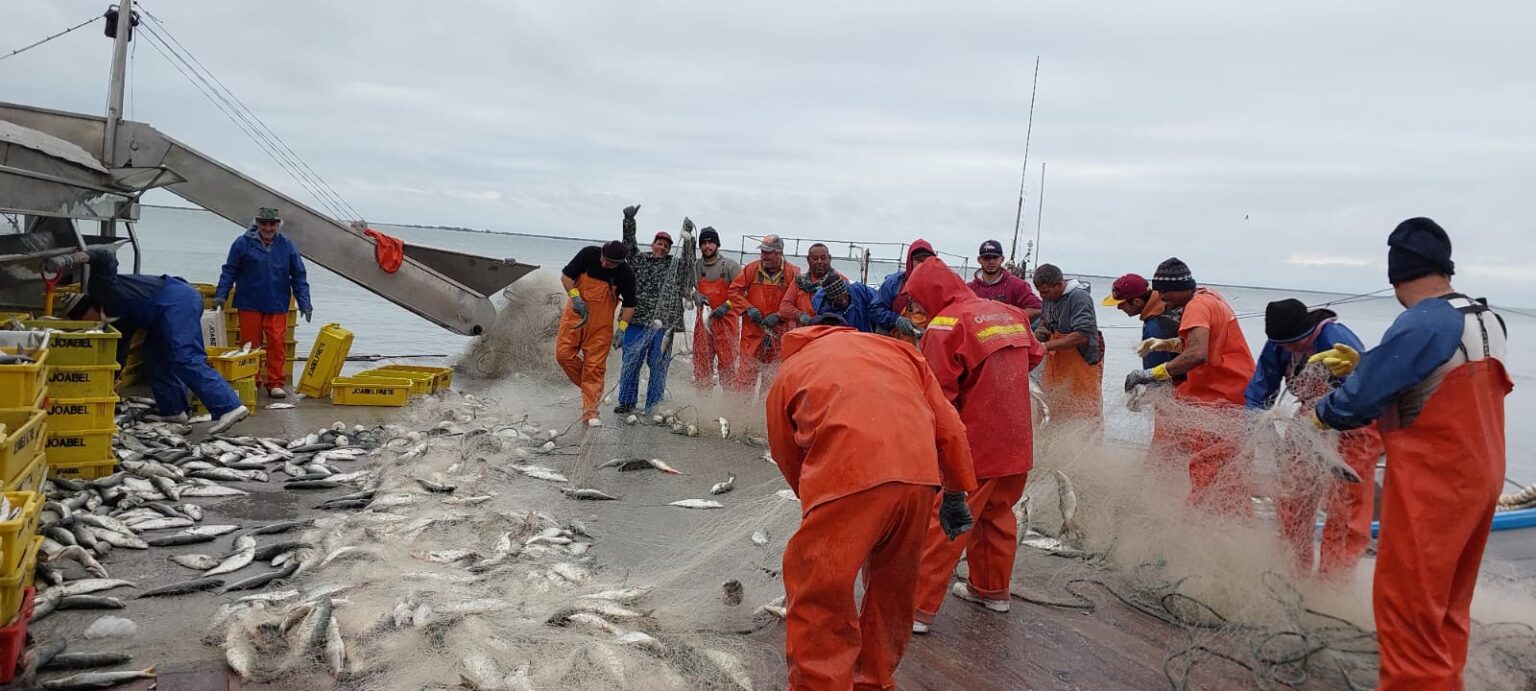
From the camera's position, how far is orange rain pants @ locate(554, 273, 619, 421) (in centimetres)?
948

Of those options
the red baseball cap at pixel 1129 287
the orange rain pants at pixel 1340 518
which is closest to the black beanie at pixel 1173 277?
the red baseball cap at pixel 1129 287

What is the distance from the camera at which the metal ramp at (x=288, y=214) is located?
436 inches

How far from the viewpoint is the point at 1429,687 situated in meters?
3.70

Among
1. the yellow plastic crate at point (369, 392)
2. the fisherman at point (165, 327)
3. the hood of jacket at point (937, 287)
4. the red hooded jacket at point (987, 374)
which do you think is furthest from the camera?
the yellow plastic crate at point (369, 392)

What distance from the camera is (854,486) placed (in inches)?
130

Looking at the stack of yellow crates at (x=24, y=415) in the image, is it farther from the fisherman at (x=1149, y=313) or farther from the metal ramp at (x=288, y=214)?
the fisherman at (x=1149, y=313)

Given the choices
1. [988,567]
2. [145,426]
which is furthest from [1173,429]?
[145,426]

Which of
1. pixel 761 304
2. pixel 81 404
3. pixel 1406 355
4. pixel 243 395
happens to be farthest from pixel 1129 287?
pixel 243 395

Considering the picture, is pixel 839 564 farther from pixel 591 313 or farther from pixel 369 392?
pixel 369 392

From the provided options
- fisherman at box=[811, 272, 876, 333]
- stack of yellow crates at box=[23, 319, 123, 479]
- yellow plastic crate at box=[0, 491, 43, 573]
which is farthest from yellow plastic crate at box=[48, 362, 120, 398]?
fisherman at box=[811, 272, 876, 333]

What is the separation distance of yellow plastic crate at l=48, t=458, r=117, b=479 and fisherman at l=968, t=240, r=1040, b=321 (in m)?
6.79

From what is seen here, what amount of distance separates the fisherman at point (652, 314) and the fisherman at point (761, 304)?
0.67 m

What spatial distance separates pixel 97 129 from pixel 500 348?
535 cm

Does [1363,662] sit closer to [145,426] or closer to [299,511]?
[299,511]
